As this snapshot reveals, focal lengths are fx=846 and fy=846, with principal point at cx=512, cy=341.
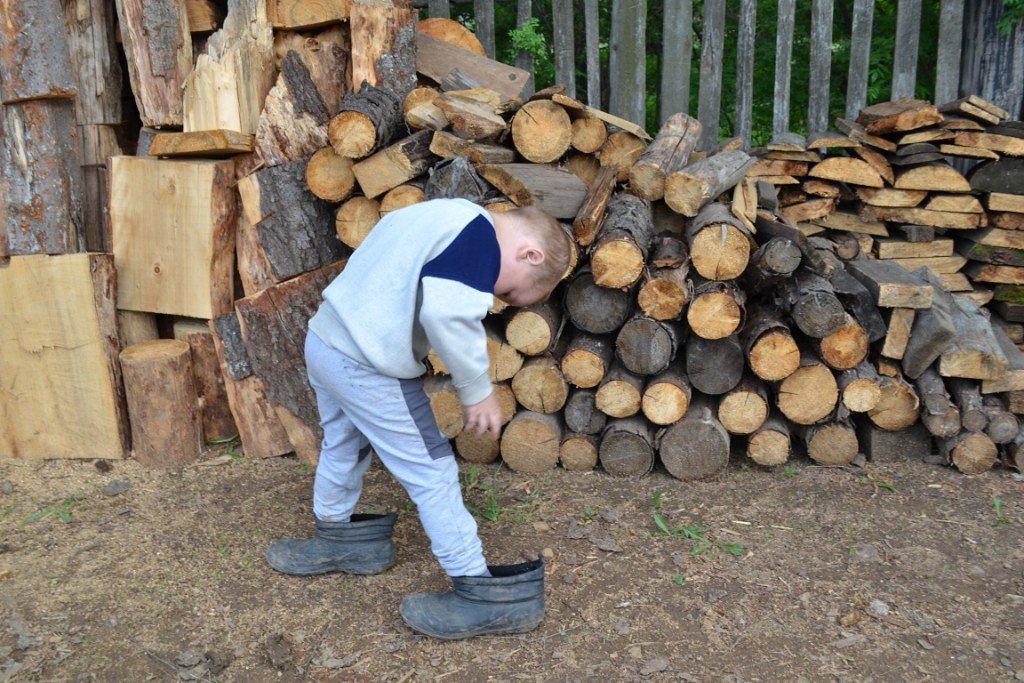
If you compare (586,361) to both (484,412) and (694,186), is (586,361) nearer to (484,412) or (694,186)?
(694,186)

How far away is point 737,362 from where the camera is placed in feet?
12.4

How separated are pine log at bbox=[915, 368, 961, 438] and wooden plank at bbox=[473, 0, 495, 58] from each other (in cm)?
326

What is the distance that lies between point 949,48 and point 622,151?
106 inches

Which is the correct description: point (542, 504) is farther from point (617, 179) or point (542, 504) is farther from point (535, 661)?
point (617, 179)

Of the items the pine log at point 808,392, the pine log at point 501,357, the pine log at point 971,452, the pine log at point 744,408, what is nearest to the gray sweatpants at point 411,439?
the pine log at point 501,357

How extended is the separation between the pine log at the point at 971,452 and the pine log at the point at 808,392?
0.60 m

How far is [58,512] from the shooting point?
3641 millimetres

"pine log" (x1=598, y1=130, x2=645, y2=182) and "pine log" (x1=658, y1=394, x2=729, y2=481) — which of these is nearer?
"pine log" (x1=658, y1=394, x2=729, y2=481)

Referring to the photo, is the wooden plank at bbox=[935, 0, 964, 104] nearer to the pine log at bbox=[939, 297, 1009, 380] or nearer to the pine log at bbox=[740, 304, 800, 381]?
the pine log at bbox=[939, 297, 1009, 380]

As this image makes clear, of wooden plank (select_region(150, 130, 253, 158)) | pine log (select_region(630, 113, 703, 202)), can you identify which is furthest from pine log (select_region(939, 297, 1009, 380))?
wooden plank (select_region(150, 130, 253, 158))

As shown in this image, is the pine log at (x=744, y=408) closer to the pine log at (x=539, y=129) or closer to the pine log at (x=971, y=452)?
the pine log at (x=971, y=452)

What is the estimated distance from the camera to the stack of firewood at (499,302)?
12.1 feet

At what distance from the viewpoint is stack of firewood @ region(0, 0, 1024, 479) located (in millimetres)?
3697

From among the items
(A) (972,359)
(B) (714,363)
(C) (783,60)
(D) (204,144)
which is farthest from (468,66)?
(A) (972,359)
